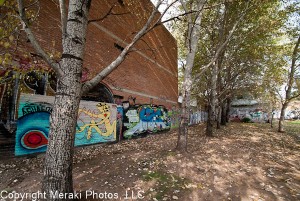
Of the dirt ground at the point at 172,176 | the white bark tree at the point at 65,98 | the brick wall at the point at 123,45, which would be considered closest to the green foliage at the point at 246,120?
the brick wall at the point at 123,45

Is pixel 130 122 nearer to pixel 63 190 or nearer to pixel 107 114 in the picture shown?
pixel 107 114

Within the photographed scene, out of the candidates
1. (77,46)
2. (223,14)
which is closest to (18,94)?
(77,46)

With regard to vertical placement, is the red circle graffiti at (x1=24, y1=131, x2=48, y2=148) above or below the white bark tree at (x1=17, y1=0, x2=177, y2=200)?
below

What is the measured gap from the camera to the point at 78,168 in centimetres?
518

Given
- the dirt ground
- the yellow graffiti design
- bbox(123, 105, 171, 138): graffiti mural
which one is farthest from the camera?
bbox(123, 105, 171, 138): graffiti mural

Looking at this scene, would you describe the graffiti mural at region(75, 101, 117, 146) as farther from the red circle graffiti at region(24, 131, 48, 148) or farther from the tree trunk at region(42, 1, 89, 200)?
the tree trunk at region(42, 1, 89, 200)

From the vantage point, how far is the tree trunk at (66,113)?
282 centimetres

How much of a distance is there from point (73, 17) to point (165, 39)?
1359 centimetres

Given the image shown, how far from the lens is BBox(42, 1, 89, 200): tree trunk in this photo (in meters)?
2.82

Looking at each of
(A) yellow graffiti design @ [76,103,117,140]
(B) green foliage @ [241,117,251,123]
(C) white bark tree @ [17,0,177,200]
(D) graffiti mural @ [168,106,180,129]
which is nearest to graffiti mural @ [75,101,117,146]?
(A) yellow graffiti design @ [76,103,117,140]

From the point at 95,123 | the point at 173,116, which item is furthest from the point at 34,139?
the point at 173,116

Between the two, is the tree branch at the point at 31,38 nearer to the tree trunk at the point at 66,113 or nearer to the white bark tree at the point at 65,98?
the white bark tree at the point at 65,98

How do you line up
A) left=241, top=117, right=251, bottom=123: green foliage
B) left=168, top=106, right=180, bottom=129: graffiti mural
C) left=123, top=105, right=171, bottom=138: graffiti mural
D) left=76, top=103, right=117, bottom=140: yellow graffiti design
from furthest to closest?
left=241, top=117, right=251, bottom=123: green foliage → left=168, top=106, right=180, bottom=129: graffiti mural → left=123, top=105, right=171, bottom=138: graffiti mural → left=76, top=103, right=117, bottom=140: yellow graffiti design

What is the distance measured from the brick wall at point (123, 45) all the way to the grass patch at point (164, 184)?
3.45 metres
